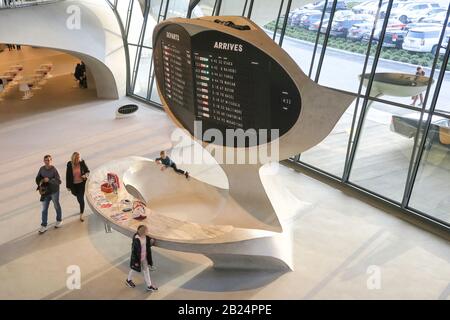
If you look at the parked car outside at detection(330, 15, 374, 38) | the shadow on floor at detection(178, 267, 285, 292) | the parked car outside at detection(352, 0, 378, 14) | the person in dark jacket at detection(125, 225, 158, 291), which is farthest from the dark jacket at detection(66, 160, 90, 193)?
the parked car outside at detection(352, 0, 378, 14)

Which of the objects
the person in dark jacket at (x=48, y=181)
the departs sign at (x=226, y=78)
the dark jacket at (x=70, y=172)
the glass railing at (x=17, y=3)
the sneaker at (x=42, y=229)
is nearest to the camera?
the departs sign at (x=226, y=78)

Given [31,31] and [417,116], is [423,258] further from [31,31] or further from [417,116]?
[31,31]

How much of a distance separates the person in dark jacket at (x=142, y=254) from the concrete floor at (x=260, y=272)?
10.4 inches

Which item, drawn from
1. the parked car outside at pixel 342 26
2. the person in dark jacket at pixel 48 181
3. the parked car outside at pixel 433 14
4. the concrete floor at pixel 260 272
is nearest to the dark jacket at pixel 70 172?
the person in dark jacket at pixel 48 181

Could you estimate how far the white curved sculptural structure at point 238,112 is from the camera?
221 inches

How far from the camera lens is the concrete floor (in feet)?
20.1

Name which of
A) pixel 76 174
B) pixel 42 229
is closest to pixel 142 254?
pixel 76 174

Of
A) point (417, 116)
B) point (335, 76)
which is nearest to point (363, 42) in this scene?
point (335, 76)

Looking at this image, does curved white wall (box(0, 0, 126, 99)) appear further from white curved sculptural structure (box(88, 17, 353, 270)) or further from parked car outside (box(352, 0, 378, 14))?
parked car outside (box(352, 0, 378, 14))

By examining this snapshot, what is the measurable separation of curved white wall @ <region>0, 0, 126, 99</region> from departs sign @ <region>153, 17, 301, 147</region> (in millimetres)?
7502

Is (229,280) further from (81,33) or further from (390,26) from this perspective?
(81,33)

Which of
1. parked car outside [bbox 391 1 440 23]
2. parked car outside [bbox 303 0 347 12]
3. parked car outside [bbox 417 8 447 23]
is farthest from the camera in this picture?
parked car outside [bbox 303 0 347 12]

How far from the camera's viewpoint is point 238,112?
621 centimetres

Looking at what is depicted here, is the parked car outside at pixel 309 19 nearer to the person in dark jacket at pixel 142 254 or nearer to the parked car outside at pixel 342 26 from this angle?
the parked car outside at pixel 342 26
